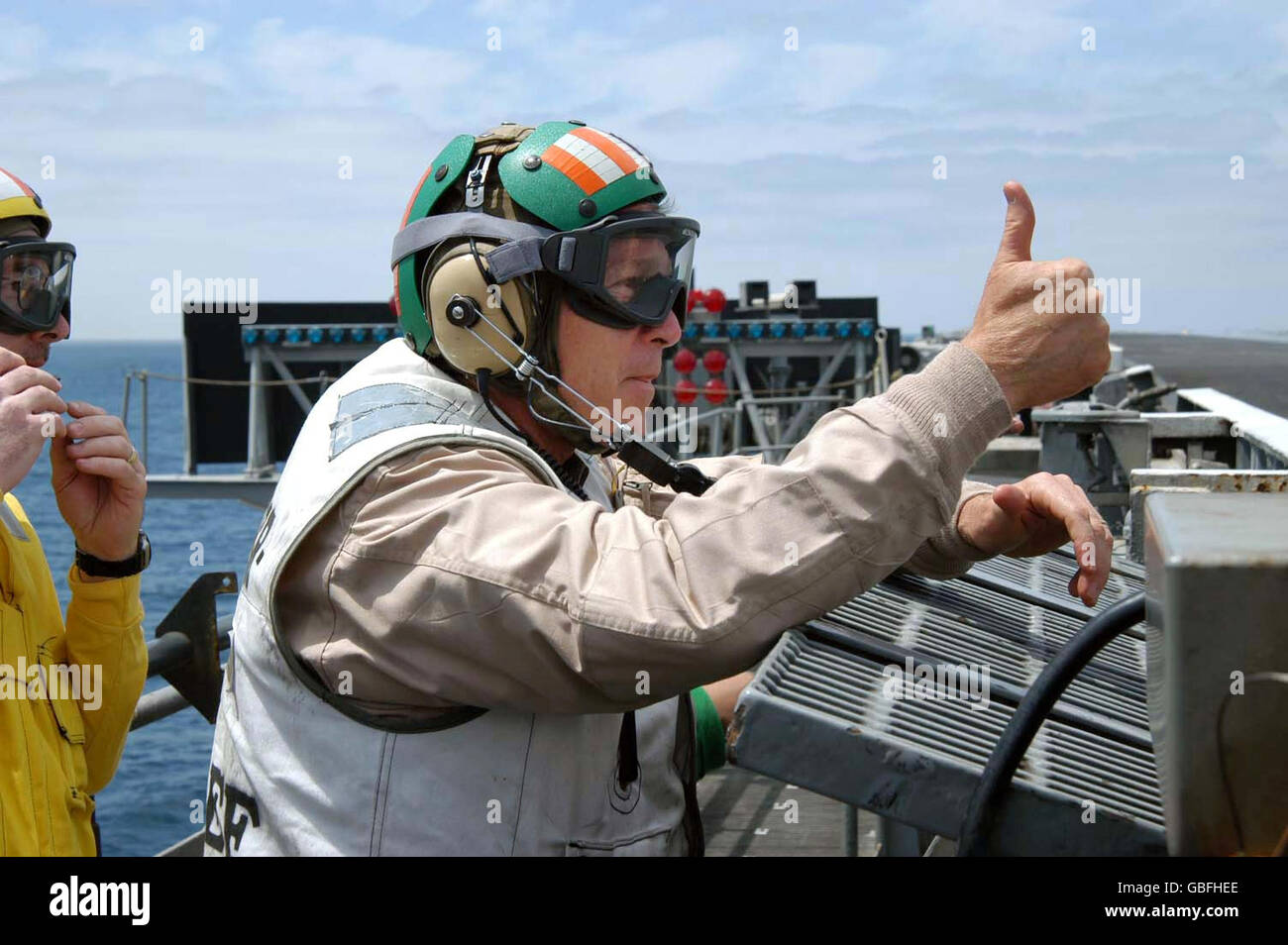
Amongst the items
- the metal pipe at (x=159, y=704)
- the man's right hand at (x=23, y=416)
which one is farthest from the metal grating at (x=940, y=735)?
the metal pipe at (x=159, y=704)

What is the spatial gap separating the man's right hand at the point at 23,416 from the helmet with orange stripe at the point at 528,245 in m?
0.68

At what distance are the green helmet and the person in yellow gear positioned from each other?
726 mm

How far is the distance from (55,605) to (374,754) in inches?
48.5

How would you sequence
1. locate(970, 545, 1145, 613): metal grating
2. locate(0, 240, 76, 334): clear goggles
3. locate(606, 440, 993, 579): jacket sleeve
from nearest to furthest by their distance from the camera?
1. locate(606, 440, 993, 579): jacket sleeve
2. locate(0, 240, 76, 334): clear goggles
3. locate(970, 545, 1145, 613): metal grating

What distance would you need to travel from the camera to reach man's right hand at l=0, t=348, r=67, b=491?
249cm

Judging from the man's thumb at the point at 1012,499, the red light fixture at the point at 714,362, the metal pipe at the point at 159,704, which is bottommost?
the metal pipe at the point at 159,704

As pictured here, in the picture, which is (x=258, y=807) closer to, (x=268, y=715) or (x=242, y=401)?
(x=268, y=715)

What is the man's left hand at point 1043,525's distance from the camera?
2.31 m

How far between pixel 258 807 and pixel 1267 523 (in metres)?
1.62

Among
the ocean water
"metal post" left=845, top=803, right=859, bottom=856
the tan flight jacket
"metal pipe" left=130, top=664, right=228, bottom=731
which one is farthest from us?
the ocean water

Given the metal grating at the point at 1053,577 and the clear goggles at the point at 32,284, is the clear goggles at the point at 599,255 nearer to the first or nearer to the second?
the clear goggles at the point at 32,284

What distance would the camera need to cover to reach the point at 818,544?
195 cm

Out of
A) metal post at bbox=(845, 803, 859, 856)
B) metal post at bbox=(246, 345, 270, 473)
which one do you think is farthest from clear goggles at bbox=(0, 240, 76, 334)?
metal post at bbox=(246, 345, 270, 473)

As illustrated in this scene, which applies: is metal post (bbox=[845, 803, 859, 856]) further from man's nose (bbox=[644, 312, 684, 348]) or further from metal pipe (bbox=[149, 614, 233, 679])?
man's nose (bbox=[644, 312, 684, 348])
